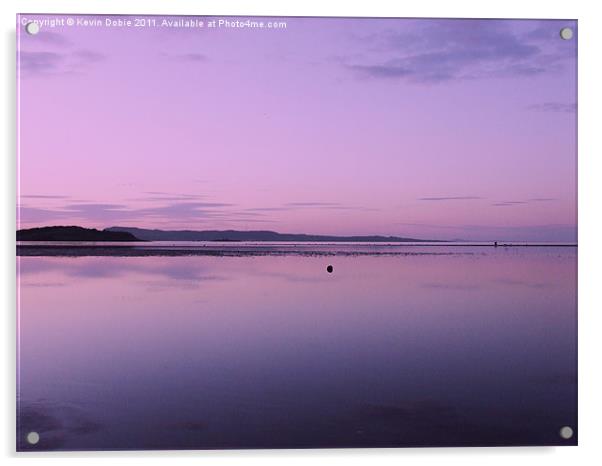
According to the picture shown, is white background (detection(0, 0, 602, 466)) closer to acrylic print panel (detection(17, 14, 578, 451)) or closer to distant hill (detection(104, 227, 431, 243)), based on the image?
acrylic print panel (detection(17, 14, 578, 451))

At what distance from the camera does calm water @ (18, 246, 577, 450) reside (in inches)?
82.7

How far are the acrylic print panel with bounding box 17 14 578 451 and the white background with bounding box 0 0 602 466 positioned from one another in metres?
0.03

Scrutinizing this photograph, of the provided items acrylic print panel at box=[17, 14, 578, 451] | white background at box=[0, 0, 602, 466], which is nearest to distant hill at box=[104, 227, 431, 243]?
acrylic print panel at box=[17, 14, 578, 451]

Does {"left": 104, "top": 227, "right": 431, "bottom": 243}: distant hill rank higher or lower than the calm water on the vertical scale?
higher

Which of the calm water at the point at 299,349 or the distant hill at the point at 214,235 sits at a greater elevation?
the distant hill at the point at 214,235

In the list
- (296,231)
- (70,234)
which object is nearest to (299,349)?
(296,231)

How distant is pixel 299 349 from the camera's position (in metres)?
2.18

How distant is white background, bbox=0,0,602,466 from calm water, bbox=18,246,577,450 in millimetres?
35

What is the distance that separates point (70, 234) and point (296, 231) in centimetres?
60

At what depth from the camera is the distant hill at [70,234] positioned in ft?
6.86

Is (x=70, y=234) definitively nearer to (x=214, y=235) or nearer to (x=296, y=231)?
(x=214, y=235)
